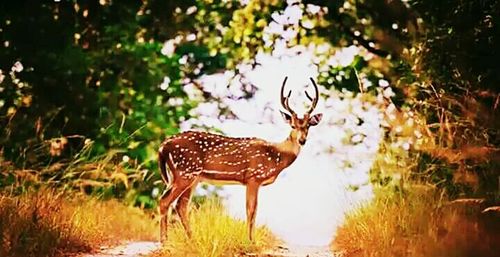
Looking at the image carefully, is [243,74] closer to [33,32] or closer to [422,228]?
[33,32]

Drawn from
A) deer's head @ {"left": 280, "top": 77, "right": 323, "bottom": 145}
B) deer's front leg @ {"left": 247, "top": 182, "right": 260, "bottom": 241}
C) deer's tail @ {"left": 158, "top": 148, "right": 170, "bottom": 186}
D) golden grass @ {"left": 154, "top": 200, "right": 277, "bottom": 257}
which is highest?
deer's head @ {"left": 280, "top": 77, "right": 323, "bottom": 145}

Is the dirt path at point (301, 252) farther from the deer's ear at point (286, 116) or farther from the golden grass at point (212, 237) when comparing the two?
the deer's ear at point (286, 116)

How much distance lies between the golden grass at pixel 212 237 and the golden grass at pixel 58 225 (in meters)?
0.43

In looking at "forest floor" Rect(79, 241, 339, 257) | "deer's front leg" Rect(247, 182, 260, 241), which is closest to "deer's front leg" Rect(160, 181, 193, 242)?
"forest floor" Rect(79, 241, 339, 257)

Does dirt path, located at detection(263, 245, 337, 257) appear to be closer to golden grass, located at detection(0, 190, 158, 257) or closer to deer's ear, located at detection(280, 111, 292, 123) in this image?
deer's ear, located at detection(280, 111, 292, 123)

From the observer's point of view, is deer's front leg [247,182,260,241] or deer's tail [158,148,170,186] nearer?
deer's front leg [247,182,260,241]

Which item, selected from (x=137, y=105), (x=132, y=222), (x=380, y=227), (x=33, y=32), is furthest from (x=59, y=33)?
(x=380, y=227)

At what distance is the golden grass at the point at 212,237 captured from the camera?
157 inches

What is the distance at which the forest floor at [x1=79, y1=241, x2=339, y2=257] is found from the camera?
14.1ft

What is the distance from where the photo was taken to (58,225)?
4.22 metres

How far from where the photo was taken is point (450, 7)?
14.0 feet

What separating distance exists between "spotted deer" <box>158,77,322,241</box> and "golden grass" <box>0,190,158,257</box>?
43cm

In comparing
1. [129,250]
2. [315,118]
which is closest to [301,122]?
[315,118]

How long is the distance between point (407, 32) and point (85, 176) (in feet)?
6.37
